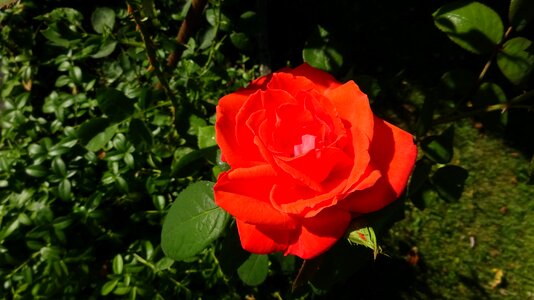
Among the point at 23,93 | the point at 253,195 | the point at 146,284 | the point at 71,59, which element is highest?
the point at 253,195

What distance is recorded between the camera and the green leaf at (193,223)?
106cm

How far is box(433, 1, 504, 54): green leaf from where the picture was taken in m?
1.11

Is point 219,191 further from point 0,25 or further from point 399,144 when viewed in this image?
point 0,25

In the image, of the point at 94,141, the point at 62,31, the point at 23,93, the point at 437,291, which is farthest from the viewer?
the point at 437,291

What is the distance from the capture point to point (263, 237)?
831mm

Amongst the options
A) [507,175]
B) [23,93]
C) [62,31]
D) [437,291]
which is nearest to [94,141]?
[62,31]

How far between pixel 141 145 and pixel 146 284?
540 mm

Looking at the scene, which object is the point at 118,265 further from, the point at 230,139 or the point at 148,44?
the point at 230,139

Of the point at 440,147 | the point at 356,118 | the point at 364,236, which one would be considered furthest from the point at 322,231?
the point at 440,147

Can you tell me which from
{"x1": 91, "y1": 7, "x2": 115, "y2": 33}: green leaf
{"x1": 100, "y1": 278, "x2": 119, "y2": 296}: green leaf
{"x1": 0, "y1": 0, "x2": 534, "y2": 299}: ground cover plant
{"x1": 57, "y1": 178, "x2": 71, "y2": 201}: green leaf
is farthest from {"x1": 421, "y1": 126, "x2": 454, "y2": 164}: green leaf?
{"x1": 57, "y1": 178, "x2": 71, "y2": 201}: green leaf

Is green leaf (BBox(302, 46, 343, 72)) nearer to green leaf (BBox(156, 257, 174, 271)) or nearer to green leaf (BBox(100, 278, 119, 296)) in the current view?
green leaf (BBox(156, 257, 174, 271))

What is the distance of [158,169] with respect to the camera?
1785mm

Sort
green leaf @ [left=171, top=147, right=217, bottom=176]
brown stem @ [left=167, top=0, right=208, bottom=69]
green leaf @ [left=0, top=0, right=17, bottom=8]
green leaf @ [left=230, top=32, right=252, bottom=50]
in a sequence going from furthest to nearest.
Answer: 1. green leaf @ [left=230, top=32, right=252, bottom=50]
2. brown stem @ [left=167, top=0, right=208, bottom=69]
3. green leaf @ [left=171, top=147, right=217, bottom=176]
4. green leaf @ [left=0, top=0, right=17, bottom=8]

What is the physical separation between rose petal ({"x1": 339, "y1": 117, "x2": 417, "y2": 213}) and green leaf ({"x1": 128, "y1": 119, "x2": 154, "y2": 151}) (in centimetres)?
79
